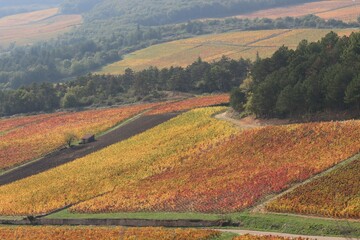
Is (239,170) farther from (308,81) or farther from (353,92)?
(308,81)

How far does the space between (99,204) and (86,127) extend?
1864 inches

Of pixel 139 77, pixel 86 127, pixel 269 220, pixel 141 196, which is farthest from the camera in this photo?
pixel 139 77


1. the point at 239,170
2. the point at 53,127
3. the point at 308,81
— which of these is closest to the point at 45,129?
the point at 53,127

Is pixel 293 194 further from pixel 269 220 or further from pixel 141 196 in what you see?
pixel 141 196

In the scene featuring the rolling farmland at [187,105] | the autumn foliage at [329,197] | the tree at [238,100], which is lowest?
the rolling farmland at [187,105]

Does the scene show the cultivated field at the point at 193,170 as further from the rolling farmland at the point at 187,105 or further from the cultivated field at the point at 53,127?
the rolling farmland at the point at 187,105

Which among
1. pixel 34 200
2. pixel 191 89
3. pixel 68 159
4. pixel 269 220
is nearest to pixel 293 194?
pixel 269 220

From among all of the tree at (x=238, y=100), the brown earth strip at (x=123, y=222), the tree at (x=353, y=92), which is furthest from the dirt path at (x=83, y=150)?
the tree at (x=353, y=92)

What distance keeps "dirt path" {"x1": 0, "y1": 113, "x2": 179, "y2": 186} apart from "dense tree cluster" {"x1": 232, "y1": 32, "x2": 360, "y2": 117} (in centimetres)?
1733

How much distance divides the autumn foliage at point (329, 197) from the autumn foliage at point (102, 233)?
20.8ft

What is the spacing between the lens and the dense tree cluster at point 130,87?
135750mm

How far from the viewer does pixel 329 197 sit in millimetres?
45031

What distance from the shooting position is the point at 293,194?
47938 mm

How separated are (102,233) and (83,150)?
40.4m
